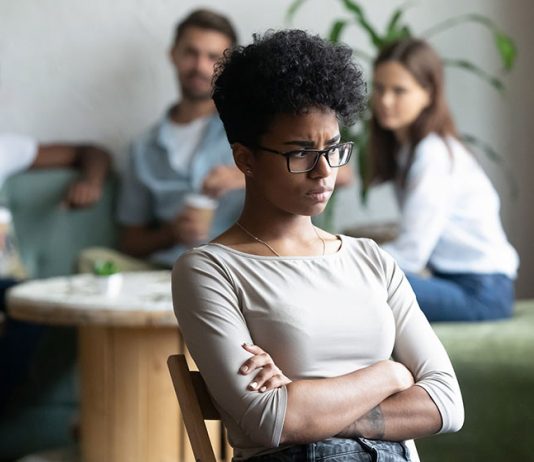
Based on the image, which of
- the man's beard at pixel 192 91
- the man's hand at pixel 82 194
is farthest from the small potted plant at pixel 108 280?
the man's beard at pixel 192 91

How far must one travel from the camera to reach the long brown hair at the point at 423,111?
9.61ft

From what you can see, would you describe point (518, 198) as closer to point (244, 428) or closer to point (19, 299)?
point (19, 299)

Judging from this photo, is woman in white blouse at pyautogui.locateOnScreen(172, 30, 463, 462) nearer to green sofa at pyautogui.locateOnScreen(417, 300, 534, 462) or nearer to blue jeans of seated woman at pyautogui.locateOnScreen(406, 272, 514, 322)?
green sofa at pyautogui.locateOnScreen(417, 300, 534, 462)

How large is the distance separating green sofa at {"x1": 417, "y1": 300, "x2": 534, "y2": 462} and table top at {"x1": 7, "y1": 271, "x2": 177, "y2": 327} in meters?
0.69

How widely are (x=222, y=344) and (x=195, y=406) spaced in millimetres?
108

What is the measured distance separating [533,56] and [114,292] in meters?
1.95

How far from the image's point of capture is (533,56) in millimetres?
3750

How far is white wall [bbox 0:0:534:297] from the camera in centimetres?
373

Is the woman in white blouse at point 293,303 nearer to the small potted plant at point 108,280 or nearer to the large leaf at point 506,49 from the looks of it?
the small potted plant at point 108,280

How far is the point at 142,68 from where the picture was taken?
378 centimetres

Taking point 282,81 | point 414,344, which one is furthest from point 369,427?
point 282,81

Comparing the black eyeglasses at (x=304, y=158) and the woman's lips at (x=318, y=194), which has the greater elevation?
the black eyeglasses at (x=304, y=158)

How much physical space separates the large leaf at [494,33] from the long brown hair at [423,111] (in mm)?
548

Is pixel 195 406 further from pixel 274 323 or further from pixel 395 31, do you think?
pixel 395 31
